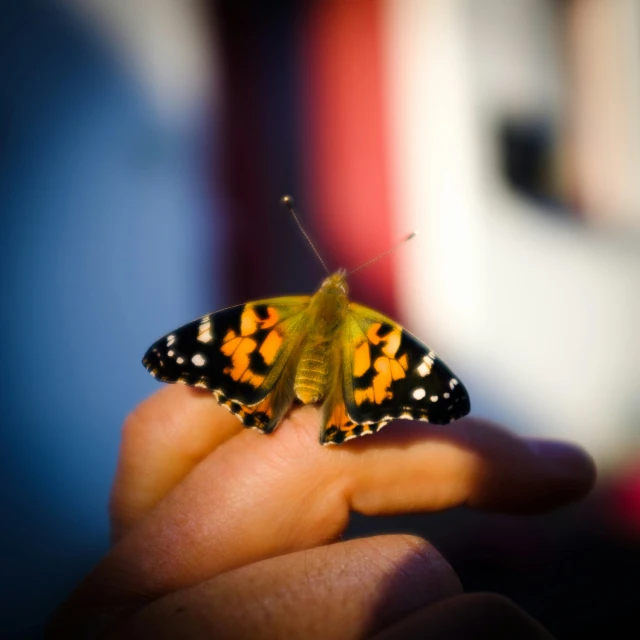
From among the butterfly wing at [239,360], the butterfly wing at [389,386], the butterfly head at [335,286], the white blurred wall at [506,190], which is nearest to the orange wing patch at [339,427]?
the butterfly wing at [389,386]

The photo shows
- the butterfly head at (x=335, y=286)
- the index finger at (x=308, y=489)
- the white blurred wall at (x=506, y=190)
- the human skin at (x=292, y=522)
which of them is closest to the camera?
the human skin at (x=292, y=522)

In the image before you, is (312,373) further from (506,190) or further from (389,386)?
(506,190)

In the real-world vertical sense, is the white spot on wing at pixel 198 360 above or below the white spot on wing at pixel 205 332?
below

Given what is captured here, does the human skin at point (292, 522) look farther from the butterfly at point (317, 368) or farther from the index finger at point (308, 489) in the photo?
the butterfly at point (317, 368)

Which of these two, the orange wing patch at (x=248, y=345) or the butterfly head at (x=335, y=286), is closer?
the orange wing patch at (x=248, y=345)

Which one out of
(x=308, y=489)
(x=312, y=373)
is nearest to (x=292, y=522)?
(x=308, y=489)

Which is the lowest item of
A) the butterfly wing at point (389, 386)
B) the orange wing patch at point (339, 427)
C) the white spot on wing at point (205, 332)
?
the orange wing patch at point (339, 427)
